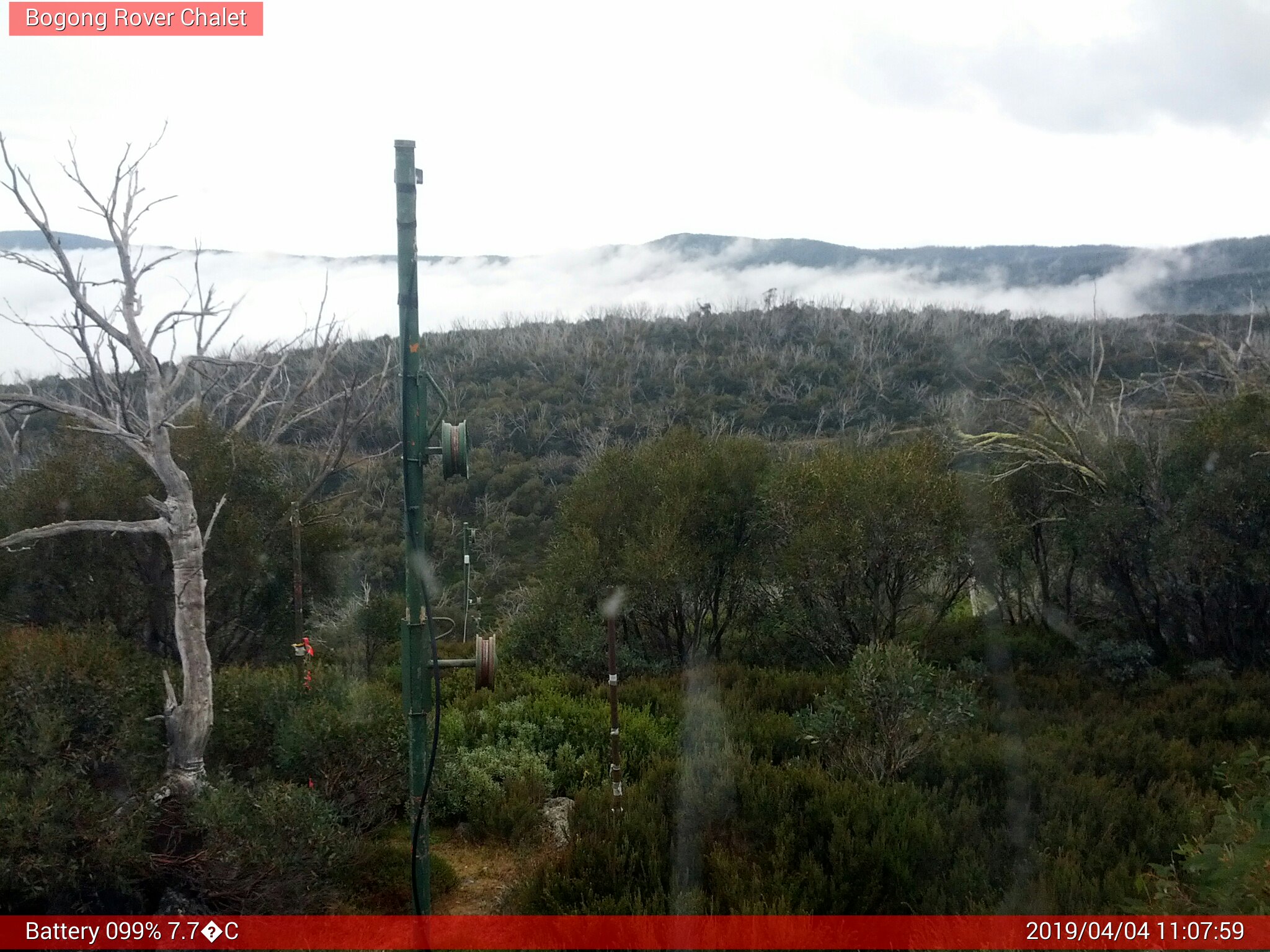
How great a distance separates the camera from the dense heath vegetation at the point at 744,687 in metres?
5.75

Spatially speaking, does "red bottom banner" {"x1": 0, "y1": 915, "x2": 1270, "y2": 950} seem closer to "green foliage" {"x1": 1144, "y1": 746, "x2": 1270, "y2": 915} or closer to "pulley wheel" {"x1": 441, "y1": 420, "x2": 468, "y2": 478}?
"green foliage" {"x1": 1144, "y1": 746, "x2": 1270, "y2": 915}

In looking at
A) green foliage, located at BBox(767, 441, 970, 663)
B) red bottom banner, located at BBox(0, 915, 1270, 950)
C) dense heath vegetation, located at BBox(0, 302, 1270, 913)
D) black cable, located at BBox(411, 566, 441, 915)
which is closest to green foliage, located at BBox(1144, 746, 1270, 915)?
dense heath vegetation, located at BBox(0, 302, 1270, 913)

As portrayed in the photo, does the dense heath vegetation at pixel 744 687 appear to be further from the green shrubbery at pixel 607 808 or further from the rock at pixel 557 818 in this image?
the rock at pixel 557 818

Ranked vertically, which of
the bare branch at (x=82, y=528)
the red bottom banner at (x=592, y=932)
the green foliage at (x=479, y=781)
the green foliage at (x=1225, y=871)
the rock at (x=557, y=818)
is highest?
the bare branch at (x=82, y=528)

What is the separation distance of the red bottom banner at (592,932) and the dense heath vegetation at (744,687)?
156 millimetres

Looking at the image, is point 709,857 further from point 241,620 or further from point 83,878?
point 241,620

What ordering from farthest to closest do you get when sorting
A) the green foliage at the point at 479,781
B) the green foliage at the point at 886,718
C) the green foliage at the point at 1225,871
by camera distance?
the green foliage at the point at 479,781
the green foliage at the point at 886,718
the green foliage at the point at 1225,871

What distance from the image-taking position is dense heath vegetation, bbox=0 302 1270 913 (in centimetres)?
575

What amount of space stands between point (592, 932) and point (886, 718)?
364 centimetres

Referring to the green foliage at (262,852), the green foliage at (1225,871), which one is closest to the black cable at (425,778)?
the green foliage at (262,852)

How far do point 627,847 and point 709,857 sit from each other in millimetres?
539

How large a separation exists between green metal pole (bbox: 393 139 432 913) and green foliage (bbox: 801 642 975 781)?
163 inches

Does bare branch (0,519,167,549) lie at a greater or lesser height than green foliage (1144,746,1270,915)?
greater

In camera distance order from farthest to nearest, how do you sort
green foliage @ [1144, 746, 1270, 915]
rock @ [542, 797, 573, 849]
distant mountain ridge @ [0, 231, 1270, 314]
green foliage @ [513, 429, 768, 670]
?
1. distant mountain ridge @ [0, 231, 1270, 314]
2. green foliage @ [513, 429, 768, 670]
3. rock @ [542, 797, 573, 849]
4. green foliage @ [1144, 746, 1270, 915]
